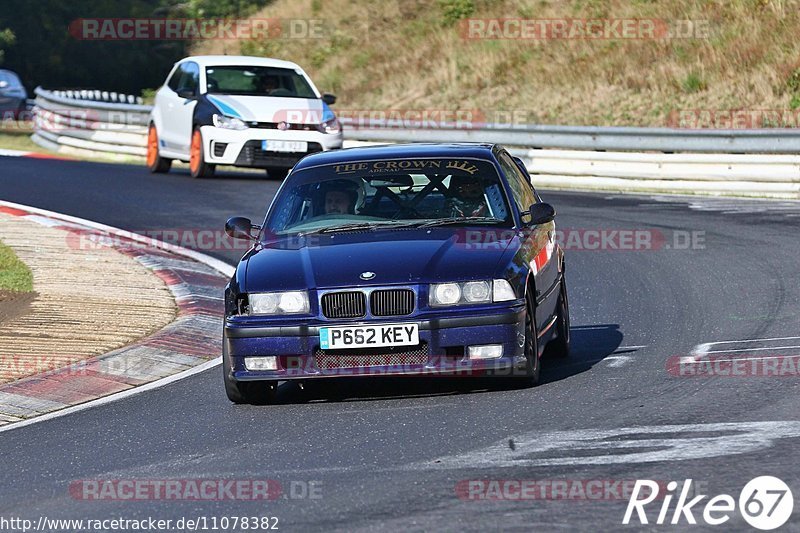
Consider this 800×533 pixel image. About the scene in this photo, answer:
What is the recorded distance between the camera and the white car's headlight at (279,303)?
8.22 m

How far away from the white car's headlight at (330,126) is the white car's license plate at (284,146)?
1.51 feet

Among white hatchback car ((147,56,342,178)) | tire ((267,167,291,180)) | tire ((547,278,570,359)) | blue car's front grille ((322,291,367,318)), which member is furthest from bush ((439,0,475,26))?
blue car's front grille ((322,291,367,318))

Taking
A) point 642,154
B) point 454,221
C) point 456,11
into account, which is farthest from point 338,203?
point 456,11

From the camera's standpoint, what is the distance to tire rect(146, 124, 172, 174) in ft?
76.8

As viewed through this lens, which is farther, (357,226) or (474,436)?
(357,226)

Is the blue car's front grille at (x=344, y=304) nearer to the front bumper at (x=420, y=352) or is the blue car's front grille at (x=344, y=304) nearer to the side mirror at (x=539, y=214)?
the front bumper at (x=420, y=352)

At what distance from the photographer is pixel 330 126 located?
2169 cm

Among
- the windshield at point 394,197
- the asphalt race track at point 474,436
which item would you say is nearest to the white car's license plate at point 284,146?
the asphalt race track at point 474,436

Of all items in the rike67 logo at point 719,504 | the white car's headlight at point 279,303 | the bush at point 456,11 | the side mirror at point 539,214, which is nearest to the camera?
the rike67 logo at point 719,504

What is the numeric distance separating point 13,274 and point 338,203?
465cm

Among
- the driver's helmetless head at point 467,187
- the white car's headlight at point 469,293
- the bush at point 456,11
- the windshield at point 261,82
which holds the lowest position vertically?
the white car's headlight at point 469,293

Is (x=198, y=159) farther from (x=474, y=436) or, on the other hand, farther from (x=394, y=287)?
(x=474, y=436)

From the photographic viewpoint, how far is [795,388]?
8.02 m

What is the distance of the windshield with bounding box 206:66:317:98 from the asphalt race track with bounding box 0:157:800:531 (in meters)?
10.7
